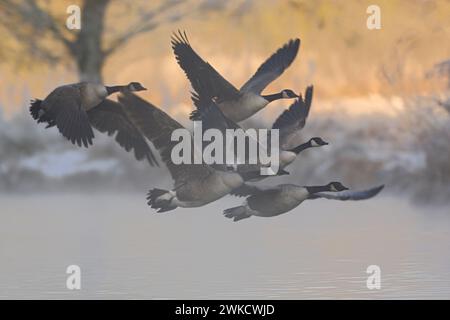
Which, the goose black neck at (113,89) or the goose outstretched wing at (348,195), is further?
the goose black neck at (113,89)

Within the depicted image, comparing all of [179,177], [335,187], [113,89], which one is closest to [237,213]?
[179,177]

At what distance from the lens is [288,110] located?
21.4 ft

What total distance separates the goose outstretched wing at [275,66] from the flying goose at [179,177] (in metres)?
0.64

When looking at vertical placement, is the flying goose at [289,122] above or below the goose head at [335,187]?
above

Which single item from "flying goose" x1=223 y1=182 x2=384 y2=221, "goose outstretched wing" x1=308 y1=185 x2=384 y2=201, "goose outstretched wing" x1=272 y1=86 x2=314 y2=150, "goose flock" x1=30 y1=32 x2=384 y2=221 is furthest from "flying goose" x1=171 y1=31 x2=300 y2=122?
"goose outstretched wing" x1=308 y1=185 x2=384 y2=201

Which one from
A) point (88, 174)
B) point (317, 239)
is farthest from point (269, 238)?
point (88, 174)

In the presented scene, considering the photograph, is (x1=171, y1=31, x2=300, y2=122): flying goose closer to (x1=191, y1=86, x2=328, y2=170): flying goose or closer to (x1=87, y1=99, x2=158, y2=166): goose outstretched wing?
(x1=191, y1=86, x2=328, y2=170): flying goose

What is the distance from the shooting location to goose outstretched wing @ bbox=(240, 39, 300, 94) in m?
6.39

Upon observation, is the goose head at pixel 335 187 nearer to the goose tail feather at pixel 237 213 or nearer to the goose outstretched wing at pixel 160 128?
the goose tail feather at pixel 237 213

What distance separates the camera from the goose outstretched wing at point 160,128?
18.5 ft

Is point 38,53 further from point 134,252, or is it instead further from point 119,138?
point 119,138

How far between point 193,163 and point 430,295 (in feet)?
4.15

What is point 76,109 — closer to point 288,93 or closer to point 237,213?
point 237,213

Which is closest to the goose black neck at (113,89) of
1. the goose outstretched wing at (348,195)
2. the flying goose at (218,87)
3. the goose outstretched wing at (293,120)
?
the flying goose at (218,87)
